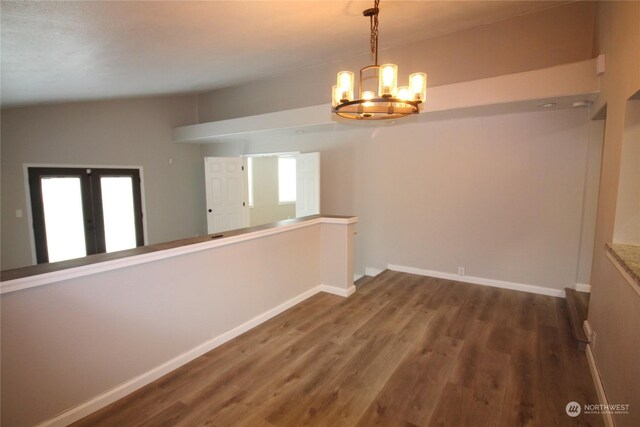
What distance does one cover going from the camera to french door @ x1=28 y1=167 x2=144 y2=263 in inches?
190

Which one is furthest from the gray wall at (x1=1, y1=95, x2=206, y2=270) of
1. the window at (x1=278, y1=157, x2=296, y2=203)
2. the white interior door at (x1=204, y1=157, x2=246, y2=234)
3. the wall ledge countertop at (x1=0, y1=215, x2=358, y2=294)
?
the wall ledge countertop at (x1=0, y1=215, x2=358, y2=294)

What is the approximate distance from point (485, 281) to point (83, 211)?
6594 mm

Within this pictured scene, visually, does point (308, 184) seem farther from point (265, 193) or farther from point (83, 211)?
point (83, 211)

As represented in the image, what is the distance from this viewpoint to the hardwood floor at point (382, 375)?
1964 mm

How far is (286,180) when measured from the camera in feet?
29.9

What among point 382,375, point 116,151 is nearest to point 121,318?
point 382,375

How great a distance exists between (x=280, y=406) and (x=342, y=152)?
13.6ft

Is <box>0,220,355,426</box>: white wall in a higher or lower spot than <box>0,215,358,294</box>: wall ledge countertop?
lower

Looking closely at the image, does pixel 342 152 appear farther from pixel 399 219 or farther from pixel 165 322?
pixel 165 322

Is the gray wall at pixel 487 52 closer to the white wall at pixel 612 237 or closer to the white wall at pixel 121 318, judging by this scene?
the white wall at pixel 612 237

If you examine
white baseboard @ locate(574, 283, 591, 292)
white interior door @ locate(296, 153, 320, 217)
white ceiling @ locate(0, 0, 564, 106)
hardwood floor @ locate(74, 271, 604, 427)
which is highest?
white ceiling @ locate(0, 0, 564, 106)

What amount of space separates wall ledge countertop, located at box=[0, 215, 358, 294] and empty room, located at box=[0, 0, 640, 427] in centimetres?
2

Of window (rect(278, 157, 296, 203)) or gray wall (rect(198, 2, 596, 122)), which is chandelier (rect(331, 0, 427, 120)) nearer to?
gray wall (rect(198, 2, 596, 122))

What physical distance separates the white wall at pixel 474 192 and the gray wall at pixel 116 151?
10.8ft
